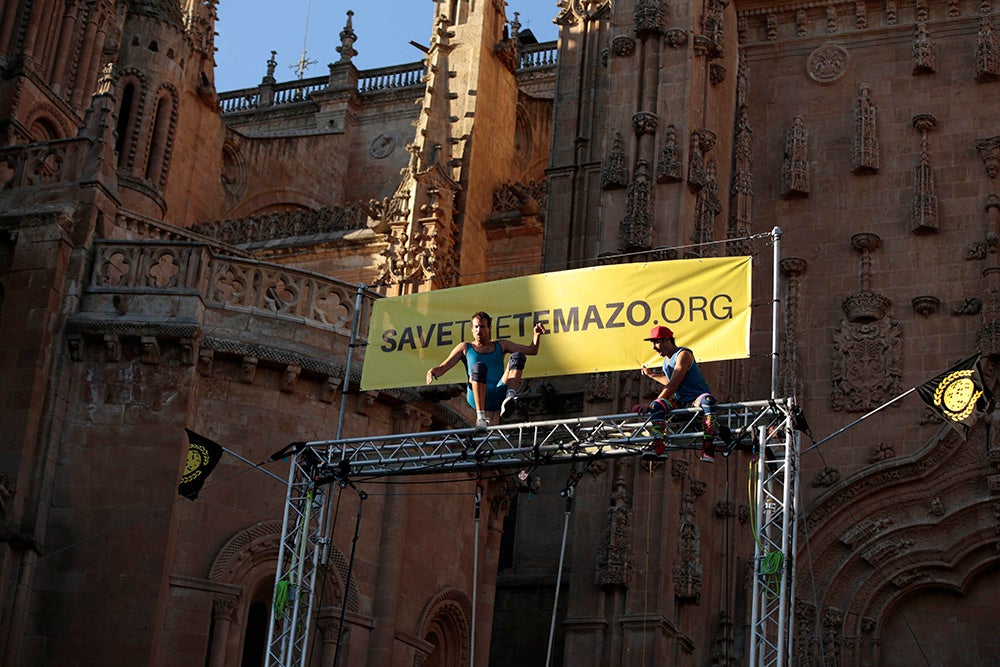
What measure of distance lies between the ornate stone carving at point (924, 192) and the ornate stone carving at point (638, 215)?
380cm

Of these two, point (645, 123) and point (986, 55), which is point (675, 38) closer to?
point (645, 123)

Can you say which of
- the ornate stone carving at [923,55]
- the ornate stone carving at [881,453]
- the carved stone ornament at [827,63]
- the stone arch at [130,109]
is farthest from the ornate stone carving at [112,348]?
the stone arch at [130,109]

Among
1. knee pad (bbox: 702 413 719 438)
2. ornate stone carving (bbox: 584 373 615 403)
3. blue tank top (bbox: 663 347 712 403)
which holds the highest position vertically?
ornate stone carving (bbox: 584 373 615 403)

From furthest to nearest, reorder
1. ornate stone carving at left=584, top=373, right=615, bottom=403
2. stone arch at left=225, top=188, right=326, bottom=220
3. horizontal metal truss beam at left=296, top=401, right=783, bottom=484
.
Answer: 1. stone arch at left=225, top=188, right=326, bottom=220
2. ornate stone carving at left=584, top=373, right=615, bottom=403
3. horizontal metal truss beam at left=296, top=401, right=783, bottom=484

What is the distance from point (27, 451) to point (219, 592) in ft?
8.26

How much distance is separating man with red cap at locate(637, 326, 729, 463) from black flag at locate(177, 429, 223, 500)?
4.49m

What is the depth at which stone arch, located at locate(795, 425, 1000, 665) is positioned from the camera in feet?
68.7

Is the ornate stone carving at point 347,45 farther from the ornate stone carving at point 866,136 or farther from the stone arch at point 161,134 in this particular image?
the ornate stone carving at point 866,136

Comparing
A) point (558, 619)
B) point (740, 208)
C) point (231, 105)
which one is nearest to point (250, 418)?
point (558, 619)

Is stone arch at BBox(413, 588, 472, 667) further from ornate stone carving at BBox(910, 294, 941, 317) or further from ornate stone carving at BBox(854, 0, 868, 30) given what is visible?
ornate stone carving at BBox(854, 0, 868, 30)

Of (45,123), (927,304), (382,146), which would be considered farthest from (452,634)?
(382,146)

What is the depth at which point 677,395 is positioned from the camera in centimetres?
1480

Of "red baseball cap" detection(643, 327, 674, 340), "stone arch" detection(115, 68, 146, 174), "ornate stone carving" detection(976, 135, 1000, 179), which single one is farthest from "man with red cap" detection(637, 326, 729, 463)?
"stone arch" detection(115, 68, 146, 174)

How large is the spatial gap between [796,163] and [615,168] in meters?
2.95
